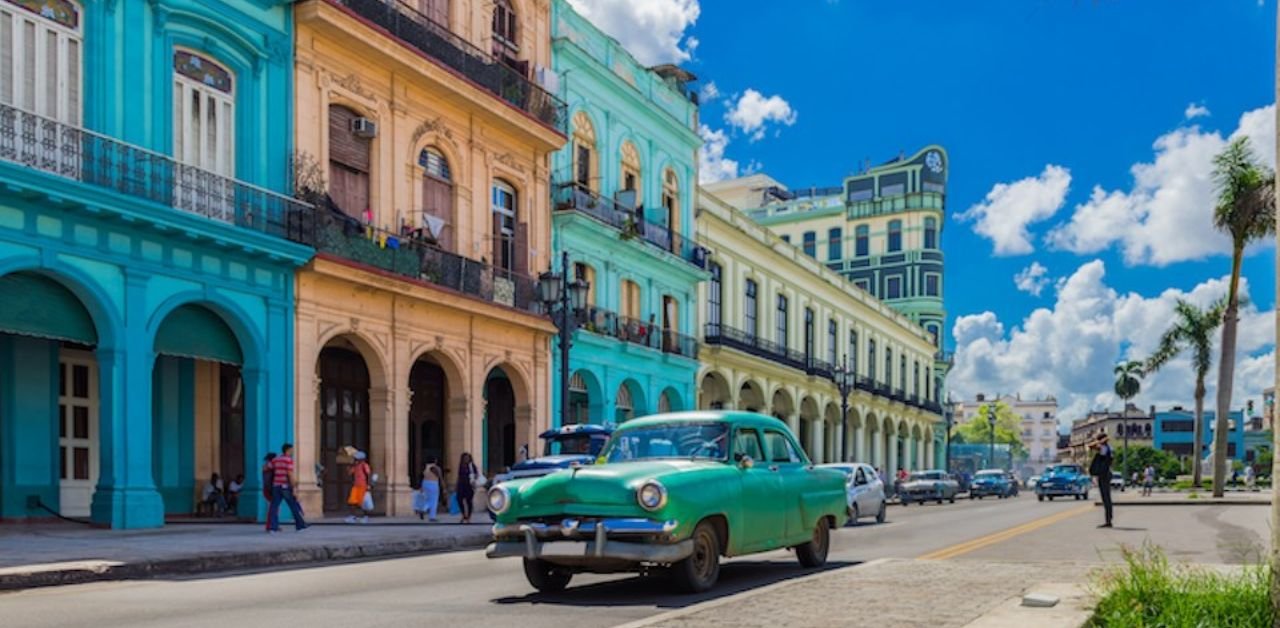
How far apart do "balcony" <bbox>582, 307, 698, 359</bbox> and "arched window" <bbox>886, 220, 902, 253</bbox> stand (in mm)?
42919

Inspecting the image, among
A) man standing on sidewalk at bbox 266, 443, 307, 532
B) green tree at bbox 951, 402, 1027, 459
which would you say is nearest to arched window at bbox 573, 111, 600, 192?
man standing on sidewalk at bbox 266, 443, 307, 532

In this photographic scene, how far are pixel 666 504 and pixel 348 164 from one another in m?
17.6

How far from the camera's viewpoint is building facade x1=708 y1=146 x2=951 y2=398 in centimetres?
8069

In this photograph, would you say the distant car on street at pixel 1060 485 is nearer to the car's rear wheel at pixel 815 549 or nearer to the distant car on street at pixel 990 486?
the distant car on street at pixel 990 486

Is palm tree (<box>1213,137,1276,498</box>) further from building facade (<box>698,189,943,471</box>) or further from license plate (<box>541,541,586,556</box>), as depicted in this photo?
license plate (<box>541,541,586,556</box>)

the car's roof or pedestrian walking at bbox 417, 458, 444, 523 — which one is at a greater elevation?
the car's roof

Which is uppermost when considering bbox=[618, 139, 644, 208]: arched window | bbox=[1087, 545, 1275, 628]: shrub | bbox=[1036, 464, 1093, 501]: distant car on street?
bbox=[618, 139, 644, 208]: arched window

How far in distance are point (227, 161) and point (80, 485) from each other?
6.22 metres

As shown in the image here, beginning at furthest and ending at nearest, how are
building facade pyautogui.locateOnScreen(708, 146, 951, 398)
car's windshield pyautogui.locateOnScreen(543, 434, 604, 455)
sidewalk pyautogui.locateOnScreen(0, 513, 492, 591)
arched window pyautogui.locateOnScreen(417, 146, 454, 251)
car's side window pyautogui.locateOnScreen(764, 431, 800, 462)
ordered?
1. building facade pyautogui.locateOnScreen(708, 146, 951, 398)
2. arched window pyautogui.locateOnScreen(417, 146, 454, 251)
3. car's windshield pyautogui.locateOnScreen(543, 434, 604, 455)
4. sidewalk pyautogui.locateOnScreen(0, 513, 492, 591)
5. car's side window pyautogui.locateOnScreen(764, 431, 800, 462)

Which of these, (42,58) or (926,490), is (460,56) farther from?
(926,490)

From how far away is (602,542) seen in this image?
379 inches

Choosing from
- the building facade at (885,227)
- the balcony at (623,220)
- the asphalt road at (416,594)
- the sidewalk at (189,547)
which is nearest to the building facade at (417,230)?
the balcony at (623,220)

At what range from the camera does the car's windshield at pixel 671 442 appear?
1109cm

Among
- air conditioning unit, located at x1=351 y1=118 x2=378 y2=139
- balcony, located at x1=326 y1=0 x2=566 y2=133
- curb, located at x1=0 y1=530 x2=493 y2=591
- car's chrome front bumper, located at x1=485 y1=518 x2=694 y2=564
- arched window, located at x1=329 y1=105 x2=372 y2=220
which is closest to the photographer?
car's chrome front bumper, located at x1=485 y1=518 x2=694 y2=564
